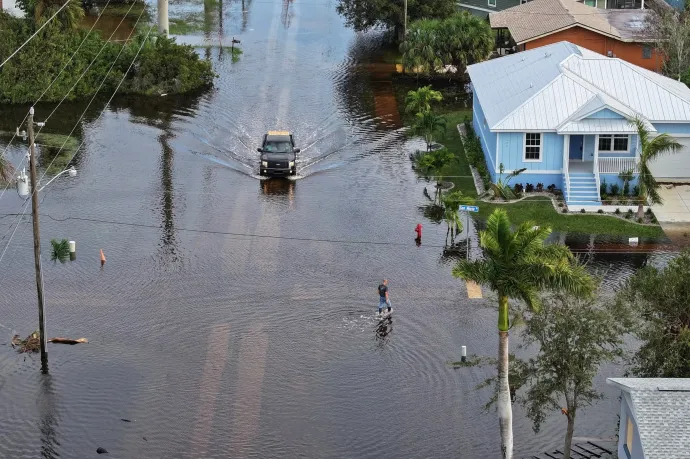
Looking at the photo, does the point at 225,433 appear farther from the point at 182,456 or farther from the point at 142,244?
the point at 142,244

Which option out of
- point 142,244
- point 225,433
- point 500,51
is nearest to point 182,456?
point 225,433

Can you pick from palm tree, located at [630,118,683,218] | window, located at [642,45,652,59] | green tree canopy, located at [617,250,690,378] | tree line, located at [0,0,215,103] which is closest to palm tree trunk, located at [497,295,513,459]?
green tree canopy, located at [617,250,690,378]

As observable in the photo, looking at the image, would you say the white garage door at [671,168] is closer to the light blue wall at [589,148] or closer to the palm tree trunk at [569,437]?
the light blue wall at [589,148]

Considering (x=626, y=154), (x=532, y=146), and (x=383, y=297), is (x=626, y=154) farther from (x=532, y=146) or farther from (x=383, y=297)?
(x=383, y=297)

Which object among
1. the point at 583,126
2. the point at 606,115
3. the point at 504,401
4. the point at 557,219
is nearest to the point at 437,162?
the point at 557,219

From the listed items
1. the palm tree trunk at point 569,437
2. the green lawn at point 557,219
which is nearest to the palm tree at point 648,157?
the green lawn at point 557,219

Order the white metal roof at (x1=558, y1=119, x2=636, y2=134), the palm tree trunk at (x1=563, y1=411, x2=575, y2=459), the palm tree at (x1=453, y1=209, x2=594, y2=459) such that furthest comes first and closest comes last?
the white metal roof at (x1=558, y1=119, x2=636, y2=134), the palm tree trunk at (x1=563, y1=411, x2=575, y2=459), the palm tree at (x1=453, y1=209, x2=594, y2=459)

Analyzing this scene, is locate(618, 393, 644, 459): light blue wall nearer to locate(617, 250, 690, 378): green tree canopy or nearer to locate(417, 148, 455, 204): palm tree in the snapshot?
locate(617, 250, 690, 378): green tree canopy
